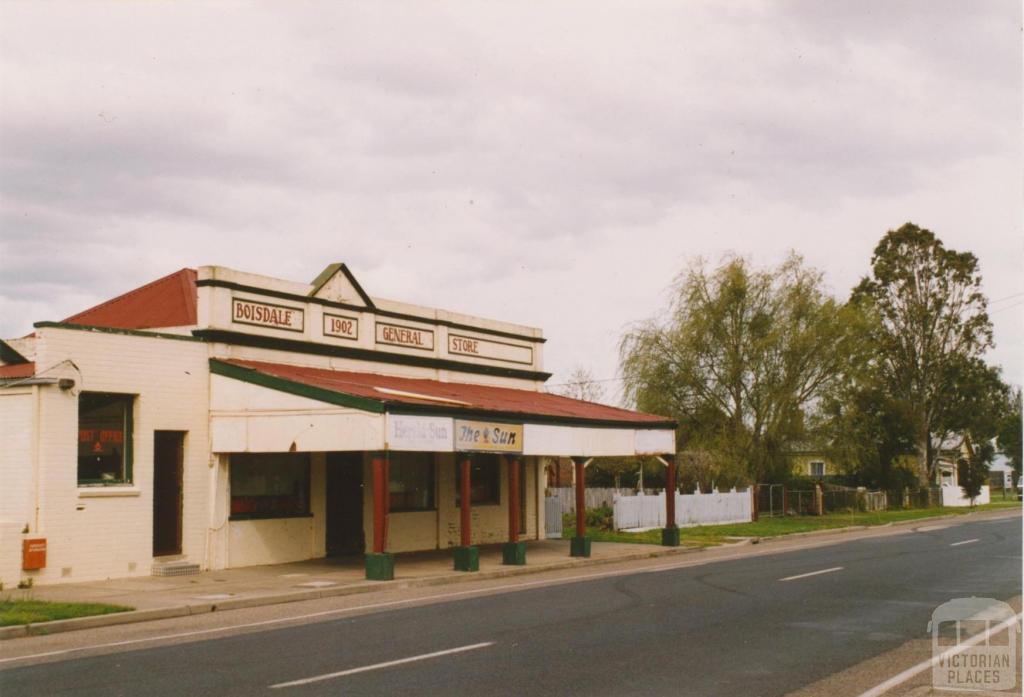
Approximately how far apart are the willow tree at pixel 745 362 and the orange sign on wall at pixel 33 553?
29839mm

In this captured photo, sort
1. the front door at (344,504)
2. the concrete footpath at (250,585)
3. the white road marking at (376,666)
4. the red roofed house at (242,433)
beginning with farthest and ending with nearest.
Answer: the front door at (344,504)
the red roofed house at (242,433)
the concrete footpath at (250,585)
the white road marking at (376,666)

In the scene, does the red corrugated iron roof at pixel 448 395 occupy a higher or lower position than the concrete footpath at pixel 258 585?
higher

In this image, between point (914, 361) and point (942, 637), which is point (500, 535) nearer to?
point (942, 637)

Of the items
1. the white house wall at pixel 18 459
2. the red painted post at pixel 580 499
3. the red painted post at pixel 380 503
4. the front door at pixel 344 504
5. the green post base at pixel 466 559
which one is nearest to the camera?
the white house wall at pixel 18 459

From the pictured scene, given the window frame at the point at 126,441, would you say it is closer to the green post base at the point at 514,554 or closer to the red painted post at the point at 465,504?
the red painted post at the point at 465,504

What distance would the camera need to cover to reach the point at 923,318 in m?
61.2

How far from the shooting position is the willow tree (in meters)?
44.3

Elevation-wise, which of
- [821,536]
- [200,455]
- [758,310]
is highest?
[758,310]

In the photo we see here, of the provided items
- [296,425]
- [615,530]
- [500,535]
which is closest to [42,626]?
[296,425]

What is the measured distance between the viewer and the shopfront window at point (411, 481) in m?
25.4

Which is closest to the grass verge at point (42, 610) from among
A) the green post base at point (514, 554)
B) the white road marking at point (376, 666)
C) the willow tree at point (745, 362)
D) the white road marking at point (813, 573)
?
the white road marking at point (376, 666)

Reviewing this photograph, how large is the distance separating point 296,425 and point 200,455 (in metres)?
2.21

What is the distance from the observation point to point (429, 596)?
17.5 meters
